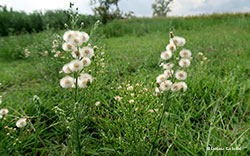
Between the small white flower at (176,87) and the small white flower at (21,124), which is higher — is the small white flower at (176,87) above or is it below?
above

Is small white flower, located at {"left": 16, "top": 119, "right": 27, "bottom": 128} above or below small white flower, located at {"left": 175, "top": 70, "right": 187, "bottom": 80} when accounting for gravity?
below

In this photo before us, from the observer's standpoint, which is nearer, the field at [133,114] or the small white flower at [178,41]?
the small white flower at [178,41]

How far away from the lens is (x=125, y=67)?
3242mm

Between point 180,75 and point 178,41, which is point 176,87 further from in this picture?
point 178,41

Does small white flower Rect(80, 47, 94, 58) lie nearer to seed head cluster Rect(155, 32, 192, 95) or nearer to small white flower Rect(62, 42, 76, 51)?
small white flower Rect(62, 42, 76, 51)

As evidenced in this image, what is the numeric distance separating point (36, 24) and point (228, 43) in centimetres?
989

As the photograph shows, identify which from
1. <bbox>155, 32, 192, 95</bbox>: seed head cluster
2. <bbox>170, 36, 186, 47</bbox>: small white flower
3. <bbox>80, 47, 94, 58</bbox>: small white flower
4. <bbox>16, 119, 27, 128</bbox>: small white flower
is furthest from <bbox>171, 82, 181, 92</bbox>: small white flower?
<bbox>16, 119, 27, 128</bbox>: small white flower

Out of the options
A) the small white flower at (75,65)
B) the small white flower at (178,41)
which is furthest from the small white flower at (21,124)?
the small white flower at (178,41)

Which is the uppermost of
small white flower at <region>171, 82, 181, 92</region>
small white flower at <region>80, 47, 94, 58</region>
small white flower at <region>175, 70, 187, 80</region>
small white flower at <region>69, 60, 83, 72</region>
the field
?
small white flower at <region>80, 47, 94, 58</region>

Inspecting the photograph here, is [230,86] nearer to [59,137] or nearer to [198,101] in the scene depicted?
[198,101]

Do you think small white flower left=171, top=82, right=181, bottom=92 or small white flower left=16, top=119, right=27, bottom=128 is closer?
small white flower left=171, top=82, right=181, bottom=92

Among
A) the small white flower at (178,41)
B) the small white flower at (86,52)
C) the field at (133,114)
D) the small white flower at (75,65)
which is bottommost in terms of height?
the field at (133,114)

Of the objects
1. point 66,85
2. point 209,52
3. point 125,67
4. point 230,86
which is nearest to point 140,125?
point 66,85

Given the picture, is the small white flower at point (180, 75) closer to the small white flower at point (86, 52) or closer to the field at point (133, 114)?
the field at point (133, 114)
